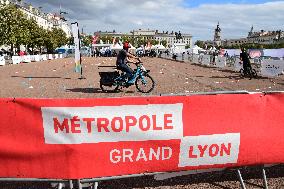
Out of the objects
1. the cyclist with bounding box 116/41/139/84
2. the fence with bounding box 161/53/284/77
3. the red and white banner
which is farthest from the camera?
the fence with bounding box 161/53/284/77

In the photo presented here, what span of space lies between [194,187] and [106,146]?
1475mm

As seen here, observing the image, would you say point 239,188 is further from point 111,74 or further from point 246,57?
point 246,57

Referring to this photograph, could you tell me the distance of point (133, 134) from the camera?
13.9ft

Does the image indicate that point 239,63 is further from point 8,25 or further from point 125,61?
point 8,25

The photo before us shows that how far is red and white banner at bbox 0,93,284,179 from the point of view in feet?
13.4

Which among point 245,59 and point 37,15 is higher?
point 37,15

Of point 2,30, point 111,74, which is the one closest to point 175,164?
point 111,74

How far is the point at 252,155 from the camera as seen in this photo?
4.61 m

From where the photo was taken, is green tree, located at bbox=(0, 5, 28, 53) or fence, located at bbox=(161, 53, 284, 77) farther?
green tree, located at bbox=(0, 5, 28, 53)

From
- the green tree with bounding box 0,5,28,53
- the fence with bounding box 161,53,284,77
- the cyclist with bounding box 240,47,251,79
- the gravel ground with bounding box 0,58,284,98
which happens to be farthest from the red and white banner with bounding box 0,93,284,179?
the green tree with bounding box 0,5,28,53

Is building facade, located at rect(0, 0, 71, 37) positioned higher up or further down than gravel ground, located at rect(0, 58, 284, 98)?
higher up

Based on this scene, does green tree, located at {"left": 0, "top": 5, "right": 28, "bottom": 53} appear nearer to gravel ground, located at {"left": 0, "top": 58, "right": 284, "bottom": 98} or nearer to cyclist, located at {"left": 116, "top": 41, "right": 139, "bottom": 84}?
gravel ground, located at {"left": 0, "top": 58, "right": 284, "bottom": 98}

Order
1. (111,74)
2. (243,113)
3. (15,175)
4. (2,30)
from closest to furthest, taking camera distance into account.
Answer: (15,175) < (243,113) < (111,74) < (2,30)

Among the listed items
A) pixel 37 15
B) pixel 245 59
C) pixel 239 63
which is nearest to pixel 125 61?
pixel 245 59
